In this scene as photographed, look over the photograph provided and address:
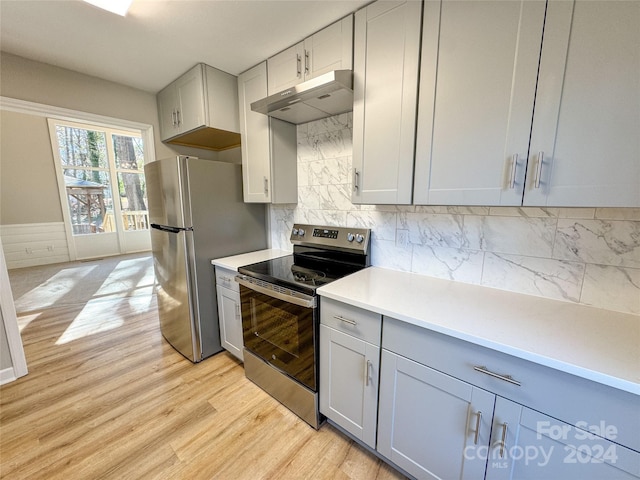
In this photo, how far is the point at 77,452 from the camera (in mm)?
1418

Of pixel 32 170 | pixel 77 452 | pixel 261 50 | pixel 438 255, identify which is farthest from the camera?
pixel 32 170

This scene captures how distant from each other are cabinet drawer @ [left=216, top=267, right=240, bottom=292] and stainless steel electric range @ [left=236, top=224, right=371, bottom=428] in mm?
161

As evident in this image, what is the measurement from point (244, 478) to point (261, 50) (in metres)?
2.60

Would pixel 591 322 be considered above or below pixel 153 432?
above

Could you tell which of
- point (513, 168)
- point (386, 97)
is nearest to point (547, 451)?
point (513, 168)

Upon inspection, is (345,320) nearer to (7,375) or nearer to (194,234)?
(194,234)

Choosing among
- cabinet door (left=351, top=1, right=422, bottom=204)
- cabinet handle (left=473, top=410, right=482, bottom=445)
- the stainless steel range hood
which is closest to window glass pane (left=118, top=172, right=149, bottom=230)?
the stainless steel range hood

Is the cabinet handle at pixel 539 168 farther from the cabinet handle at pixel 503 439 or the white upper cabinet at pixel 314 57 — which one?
the white upper cabinet at pixel 314 57

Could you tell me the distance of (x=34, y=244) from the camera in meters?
4.97

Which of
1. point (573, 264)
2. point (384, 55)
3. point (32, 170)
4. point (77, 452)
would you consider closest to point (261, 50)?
point (384, 55)

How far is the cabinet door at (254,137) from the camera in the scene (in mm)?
2008

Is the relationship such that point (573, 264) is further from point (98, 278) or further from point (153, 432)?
point (98, 278)

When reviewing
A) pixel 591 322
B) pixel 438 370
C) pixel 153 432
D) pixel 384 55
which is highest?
pixel 384 55

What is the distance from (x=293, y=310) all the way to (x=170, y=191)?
1364 mm
